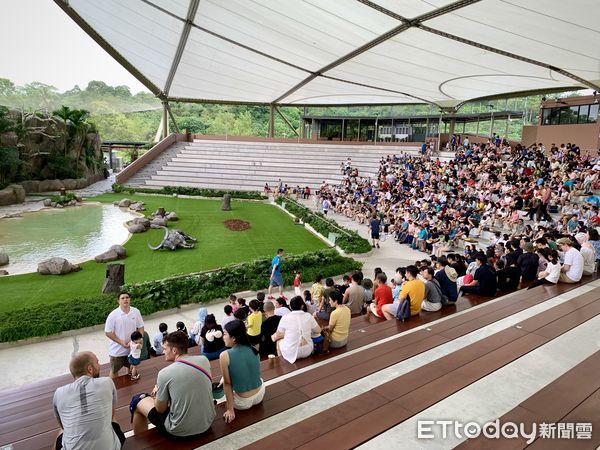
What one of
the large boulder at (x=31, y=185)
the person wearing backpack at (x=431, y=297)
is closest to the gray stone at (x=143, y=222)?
the person wearing backpack at (x=431, y=297)

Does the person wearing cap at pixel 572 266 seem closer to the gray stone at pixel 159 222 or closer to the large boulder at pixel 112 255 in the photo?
the large boulder at pixel 112 255

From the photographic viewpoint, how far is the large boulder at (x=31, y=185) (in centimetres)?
2623

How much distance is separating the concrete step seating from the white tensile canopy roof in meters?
8.55

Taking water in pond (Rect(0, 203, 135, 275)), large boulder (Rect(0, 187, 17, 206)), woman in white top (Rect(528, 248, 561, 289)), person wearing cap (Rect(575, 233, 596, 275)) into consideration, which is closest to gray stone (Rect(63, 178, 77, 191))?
large boulder (Rect(0, 187, 17, 206))

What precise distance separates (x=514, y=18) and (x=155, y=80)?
3303cm

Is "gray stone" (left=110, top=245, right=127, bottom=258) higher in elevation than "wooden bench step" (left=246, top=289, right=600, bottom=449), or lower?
lower

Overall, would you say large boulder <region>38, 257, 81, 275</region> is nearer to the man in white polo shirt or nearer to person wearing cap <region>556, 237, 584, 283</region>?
the man in white polo shirt

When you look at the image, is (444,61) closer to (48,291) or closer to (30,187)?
(48,291)

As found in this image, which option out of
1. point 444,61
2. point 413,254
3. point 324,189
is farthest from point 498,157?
point 413,254

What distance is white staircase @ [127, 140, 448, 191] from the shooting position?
30.0m

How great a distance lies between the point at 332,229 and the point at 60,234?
10.7 metres

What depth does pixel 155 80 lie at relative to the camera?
37.1 metres

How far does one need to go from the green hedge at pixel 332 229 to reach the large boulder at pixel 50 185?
17.5 metres

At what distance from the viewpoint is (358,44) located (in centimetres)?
1816
